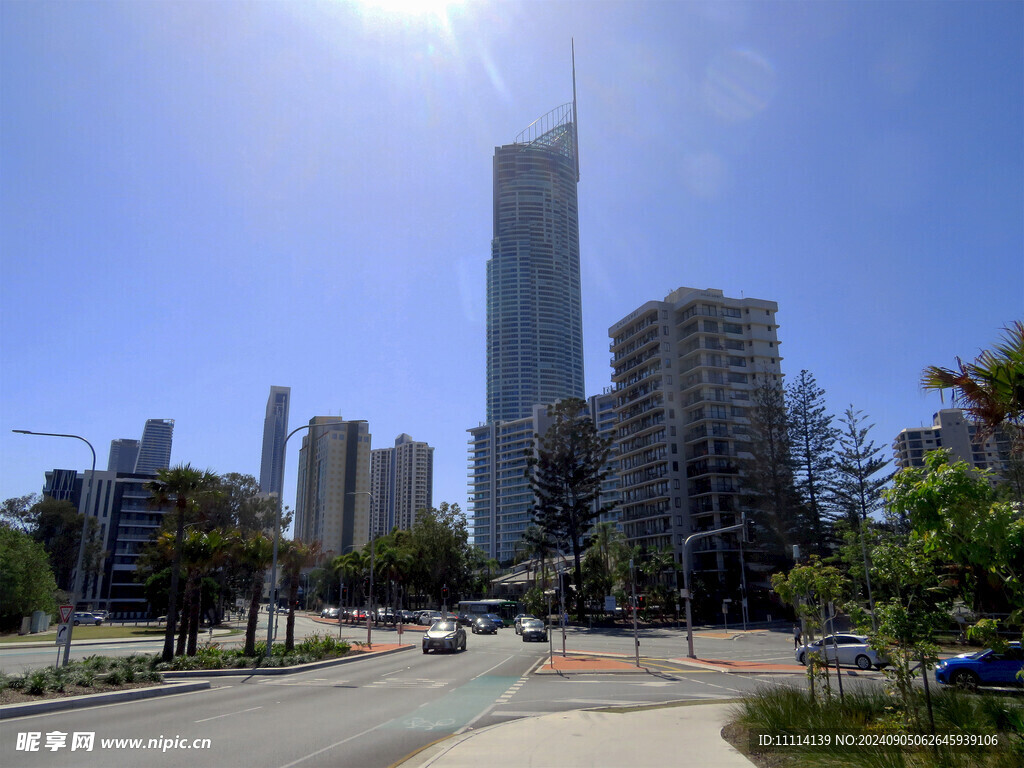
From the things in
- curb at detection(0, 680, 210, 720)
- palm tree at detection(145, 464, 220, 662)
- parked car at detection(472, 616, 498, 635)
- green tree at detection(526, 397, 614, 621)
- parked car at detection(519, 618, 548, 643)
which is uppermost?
green tree at detection(526, 397, 614, 621)

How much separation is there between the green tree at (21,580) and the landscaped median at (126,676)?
111 ft

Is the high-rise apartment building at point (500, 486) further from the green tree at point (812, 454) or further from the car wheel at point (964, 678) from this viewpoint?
the car wheel at point (964, 678)

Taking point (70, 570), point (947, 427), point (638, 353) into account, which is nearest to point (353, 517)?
point (70, 570)

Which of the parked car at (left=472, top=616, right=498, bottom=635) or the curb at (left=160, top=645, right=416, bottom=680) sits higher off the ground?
the curb at (left=160, top=645, right=416, bottom=680)

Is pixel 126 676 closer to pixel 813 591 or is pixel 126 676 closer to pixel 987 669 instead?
pixel 813 591

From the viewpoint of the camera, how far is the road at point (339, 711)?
10281 millimetres

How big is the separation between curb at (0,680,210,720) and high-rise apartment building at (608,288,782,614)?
67357 mm

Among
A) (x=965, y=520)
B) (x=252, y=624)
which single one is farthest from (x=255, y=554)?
(x=965, y=520)

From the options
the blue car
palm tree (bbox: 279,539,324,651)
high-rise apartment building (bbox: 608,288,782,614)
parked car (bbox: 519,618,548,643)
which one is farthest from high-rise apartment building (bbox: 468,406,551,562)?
the blue car

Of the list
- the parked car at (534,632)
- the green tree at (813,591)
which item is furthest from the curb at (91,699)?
the parked car at (534,632)

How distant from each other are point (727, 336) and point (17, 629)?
7906cm

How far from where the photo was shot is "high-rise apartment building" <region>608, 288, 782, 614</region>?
80250 mm

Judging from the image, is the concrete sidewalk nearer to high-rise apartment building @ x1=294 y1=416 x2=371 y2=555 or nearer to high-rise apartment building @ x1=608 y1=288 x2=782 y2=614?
high-rise apartment building @ x1=608 y1=288 x2=782 y2=614

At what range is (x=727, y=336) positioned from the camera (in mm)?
84938
